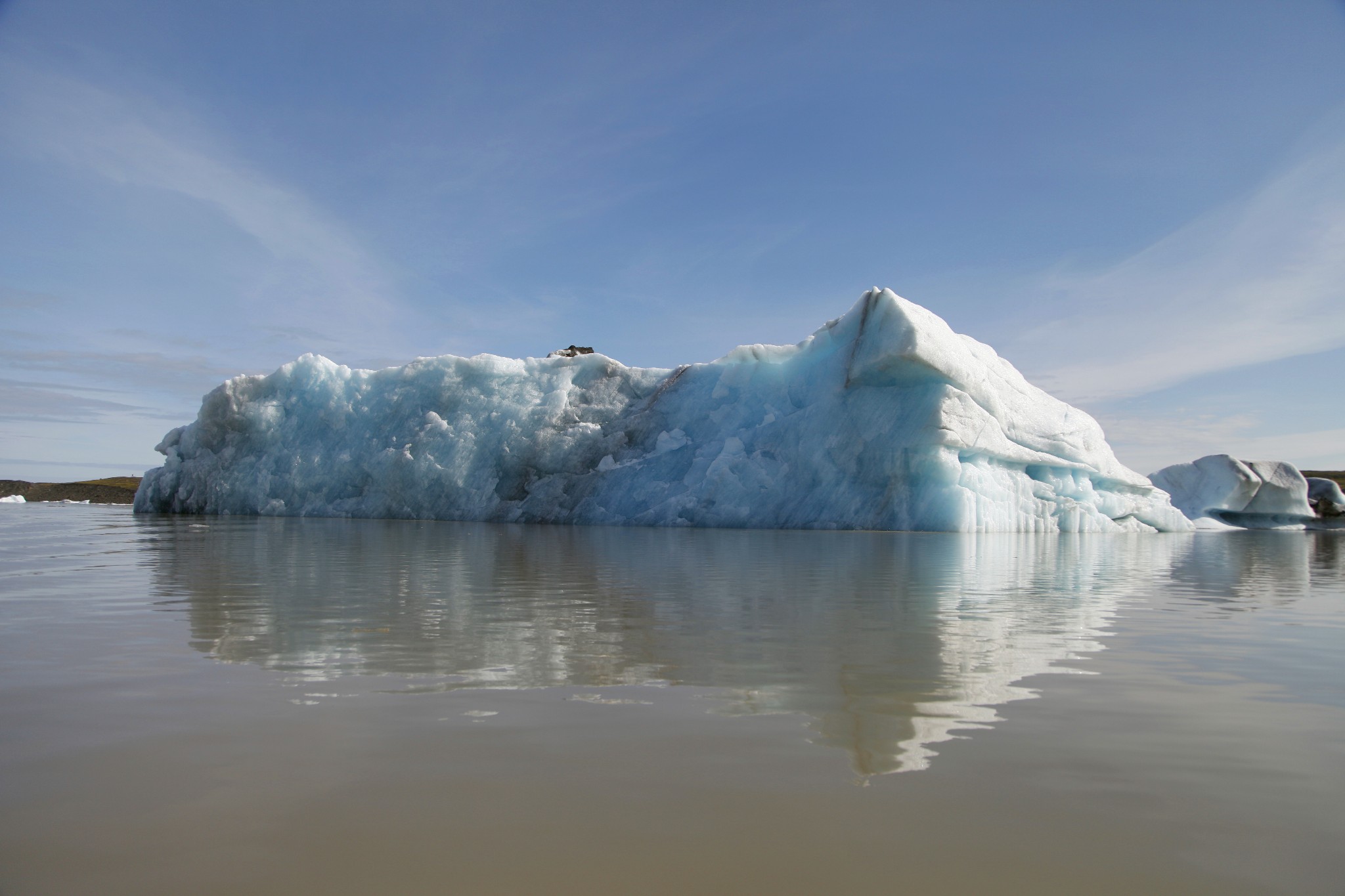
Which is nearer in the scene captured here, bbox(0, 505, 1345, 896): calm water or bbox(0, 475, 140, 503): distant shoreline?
bbox(0, 505, 1345, 896): calm water

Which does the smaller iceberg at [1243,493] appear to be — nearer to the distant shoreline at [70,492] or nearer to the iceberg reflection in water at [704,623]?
the iceberg reflection in water at [704,623]

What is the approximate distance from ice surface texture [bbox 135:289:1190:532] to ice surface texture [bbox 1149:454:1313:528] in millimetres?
8987

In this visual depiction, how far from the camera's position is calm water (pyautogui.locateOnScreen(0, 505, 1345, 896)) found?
1.76m

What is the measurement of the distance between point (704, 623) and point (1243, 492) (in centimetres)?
3370

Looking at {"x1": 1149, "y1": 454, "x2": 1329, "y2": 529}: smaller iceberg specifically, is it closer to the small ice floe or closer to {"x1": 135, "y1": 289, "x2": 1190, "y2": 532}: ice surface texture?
{"x1": 135, "y1": 289, "x2": 1190, "y2": 532}: ice surface texture

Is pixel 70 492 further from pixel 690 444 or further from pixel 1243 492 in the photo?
pixel 1243 492

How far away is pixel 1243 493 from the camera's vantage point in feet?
102

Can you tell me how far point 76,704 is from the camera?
2.91 metres

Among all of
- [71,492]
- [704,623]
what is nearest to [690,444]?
[704,623]

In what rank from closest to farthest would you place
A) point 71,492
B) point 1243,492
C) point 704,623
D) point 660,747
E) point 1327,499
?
point 660,747 < point 704,623 < point 1243,492 < point 1327,499 < point 71,492

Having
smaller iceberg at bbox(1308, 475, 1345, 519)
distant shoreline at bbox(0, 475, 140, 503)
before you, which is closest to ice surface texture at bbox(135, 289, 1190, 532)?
smaller iceberg at bbox(1308, 475, 1345, 519)

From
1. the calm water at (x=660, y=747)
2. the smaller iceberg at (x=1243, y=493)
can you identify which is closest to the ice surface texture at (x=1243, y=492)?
the smaller iceberg at (x=1243, y=493)

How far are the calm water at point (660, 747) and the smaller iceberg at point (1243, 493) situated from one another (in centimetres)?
3015

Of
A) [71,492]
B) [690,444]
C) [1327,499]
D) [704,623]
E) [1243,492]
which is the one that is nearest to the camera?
[704,623]
